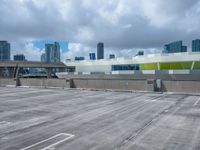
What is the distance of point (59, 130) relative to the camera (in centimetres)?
1148

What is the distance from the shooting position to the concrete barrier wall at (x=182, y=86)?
29.2 metres

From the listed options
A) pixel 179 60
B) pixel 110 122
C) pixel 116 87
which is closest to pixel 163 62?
pixel 179 60

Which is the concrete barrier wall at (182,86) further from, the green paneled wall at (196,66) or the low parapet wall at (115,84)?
the green paneled wall at (196,66)

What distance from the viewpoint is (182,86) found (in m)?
29.9

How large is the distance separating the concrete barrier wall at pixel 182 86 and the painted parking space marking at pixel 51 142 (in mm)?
22228

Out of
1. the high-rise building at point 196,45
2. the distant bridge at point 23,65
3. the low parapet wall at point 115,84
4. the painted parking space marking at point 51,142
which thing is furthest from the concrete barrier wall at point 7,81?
the high-rise building at point 196,45

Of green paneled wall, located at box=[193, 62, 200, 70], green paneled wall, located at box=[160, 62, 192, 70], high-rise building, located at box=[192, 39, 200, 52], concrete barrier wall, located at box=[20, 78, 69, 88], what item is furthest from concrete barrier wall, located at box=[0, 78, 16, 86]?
high-rise building, located at box=[192, 39, 200, 52]

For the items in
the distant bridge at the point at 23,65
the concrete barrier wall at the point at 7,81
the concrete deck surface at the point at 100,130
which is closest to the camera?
the concrete deck surface at the point at 100,130

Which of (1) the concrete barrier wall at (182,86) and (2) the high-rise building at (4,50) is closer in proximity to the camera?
(1) the concrete barrier wall at (182,86)

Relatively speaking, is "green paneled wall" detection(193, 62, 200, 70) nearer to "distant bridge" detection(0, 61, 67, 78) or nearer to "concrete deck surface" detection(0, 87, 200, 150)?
"concrete deck surface" detection(0, 87, 200, 150)

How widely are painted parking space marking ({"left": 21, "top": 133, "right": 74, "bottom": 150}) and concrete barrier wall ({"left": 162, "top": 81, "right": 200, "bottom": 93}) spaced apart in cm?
2223

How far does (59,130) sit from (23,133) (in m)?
1.59

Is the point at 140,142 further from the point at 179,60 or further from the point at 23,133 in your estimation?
the point at 179,60

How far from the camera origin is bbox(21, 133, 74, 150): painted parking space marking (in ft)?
29.3
